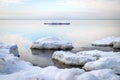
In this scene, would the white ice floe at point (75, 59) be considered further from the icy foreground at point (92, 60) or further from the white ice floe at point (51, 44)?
the white ice floe at point (51, 44)

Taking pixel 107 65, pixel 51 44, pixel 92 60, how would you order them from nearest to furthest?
pixel 107 65
pixel 92 60
pixel 51 44

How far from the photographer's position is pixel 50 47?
28.0 m

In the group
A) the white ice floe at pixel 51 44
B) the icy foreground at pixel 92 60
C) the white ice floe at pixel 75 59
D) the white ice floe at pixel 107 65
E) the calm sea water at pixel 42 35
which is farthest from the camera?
the white ice floe at pixel 51 44

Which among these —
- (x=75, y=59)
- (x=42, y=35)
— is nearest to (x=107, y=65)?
(x=75, y=59)

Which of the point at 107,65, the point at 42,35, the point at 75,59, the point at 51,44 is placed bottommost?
the point at 42,35

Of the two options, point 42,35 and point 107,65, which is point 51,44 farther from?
point 42,35

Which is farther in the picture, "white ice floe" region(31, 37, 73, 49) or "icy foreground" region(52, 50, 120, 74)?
"white ice floe" region(31, 37, 73, 49)

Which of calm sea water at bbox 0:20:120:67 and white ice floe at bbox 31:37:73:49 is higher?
white ice floe at bbox 31:37:73:49

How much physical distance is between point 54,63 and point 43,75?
486 inches

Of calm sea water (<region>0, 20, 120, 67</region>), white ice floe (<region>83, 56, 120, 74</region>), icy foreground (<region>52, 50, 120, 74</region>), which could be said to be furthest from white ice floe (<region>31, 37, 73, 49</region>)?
white ice floe (<region>83, 56, 120, 74</region>)

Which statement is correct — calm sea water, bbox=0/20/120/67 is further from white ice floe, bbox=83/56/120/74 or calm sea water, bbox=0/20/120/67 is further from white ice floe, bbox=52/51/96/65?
white ice floe, bbox=83/56/120/74

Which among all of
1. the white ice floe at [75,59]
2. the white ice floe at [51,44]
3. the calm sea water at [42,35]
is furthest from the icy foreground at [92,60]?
the white ice floe at [51,44]

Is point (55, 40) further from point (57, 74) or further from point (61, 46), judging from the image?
point (57, 74)

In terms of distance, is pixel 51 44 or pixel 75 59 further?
pixel 51 44
